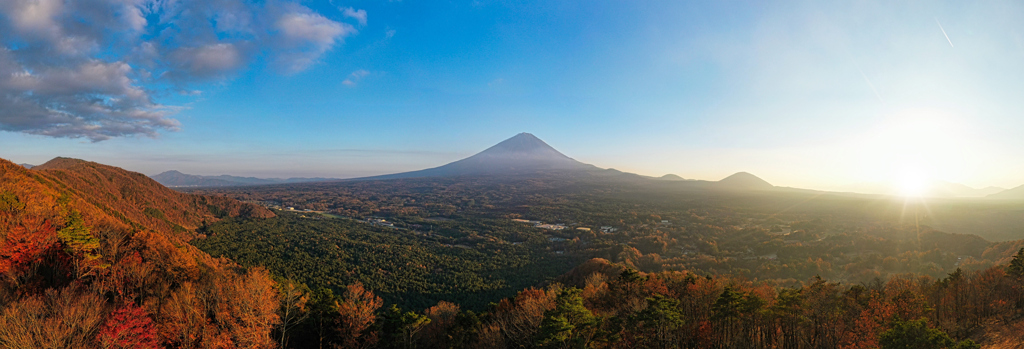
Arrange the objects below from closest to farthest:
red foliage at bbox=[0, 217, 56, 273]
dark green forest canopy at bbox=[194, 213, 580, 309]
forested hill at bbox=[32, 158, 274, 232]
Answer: red foliage at bbox=[0, 217, 56, 273], dark green forest canopy at bbox=[194, 213, 580, 309], forested hill at bbox=[32, 158, 274, 232]

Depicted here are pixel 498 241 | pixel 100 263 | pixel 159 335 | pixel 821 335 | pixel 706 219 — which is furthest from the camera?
pixel 706 219

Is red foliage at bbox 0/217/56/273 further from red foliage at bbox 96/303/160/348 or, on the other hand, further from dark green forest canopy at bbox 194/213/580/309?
dark green forest canopy at bbox 194/213/580/309

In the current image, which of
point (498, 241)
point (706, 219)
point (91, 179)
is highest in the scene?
point (91, 179)

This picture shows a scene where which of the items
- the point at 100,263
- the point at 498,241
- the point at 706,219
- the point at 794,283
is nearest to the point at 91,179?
the point at 100,263

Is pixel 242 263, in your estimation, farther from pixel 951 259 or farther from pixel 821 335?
pixel 951 259

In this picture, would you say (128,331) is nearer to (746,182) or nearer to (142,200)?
(142,200)

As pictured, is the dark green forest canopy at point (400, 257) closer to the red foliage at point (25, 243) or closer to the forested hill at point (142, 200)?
the forested hill at point (142, 200)

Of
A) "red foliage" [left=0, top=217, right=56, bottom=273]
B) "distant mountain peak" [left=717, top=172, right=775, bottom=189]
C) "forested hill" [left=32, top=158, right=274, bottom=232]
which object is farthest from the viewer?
"distant mountain peak" [left=717, top=172, right=775, bottom=189]

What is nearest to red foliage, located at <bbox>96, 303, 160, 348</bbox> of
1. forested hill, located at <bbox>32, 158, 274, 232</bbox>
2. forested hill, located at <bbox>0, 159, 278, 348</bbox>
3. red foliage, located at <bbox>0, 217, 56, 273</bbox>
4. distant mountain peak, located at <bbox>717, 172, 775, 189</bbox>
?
forested hill, located at <bbox>0, 159, 278, 348</bbox>

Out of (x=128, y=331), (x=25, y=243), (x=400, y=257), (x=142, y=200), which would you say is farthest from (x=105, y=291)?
(x=142, y=200)
